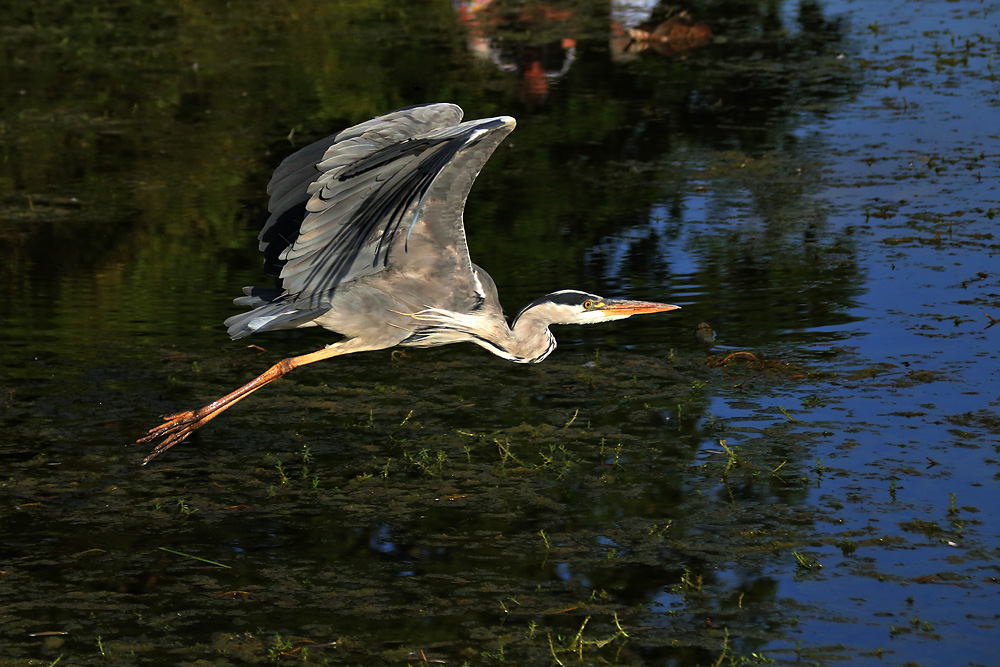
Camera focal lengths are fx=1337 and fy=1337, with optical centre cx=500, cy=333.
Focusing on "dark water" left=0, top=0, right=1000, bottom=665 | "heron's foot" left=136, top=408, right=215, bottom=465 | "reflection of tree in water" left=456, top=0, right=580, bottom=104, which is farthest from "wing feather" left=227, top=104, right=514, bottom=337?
"reflection of tree in water" left=456, top=0, right=580, bottom=104

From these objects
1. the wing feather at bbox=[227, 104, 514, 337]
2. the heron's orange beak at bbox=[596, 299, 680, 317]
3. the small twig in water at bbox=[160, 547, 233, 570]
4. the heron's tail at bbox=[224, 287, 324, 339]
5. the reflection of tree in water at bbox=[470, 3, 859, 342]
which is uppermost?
the wing feather at bbox=[227, 104, 514, 337]

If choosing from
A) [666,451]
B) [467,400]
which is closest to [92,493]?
[467,400]

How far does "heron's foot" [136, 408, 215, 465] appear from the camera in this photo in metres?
6.05

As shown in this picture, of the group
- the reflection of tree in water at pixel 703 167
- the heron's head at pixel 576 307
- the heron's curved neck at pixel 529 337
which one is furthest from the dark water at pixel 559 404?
the heron's head at pixel 576 307

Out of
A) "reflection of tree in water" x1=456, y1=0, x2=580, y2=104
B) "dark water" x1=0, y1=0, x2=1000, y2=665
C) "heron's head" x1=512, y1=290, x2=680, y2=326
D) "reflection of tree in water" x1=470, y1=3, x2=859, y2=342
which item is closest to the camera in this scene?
"dark water" x1=0, y1=0, x2=1000, y2=665

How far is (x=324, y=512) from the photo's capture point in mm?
5434

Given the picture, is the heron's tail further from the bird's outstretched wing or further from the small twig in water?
the small twig in water

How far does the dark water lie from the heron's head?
1.52 feet

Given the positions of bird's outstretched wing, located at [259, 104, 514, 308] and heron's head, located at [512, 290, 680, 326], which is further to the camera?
heron's head, located at [512, 290, 680, 326]

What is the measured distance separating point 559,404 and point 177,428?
1814mm

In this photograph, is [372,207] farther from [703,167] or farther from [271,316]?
[703,167]

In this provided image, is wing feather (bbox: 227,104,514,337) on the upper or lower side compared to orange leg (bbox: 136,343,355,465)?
upper

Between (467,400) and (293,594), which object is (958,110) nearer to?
(467,400)

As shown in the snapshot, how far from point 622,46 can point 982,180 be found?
6184mm
